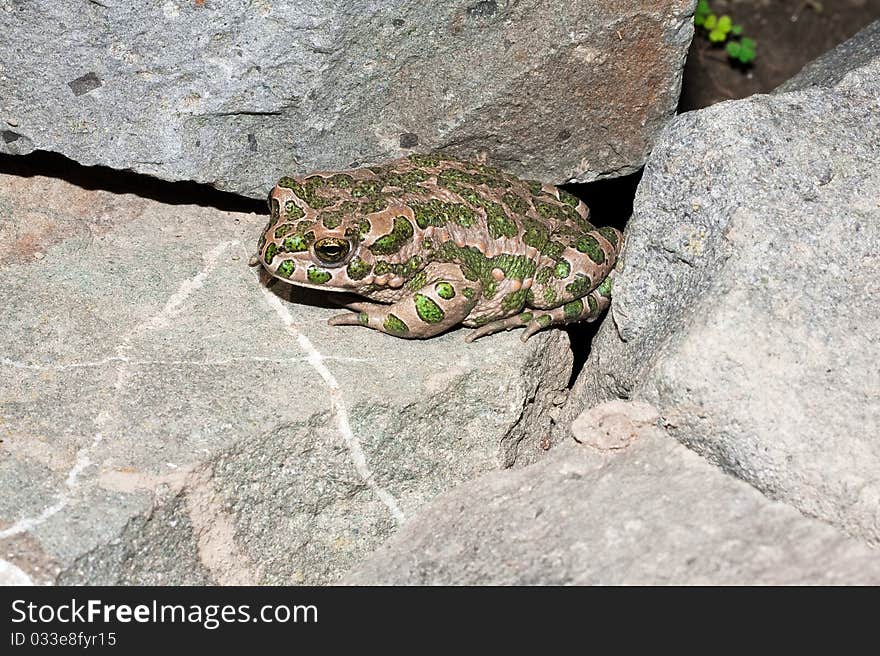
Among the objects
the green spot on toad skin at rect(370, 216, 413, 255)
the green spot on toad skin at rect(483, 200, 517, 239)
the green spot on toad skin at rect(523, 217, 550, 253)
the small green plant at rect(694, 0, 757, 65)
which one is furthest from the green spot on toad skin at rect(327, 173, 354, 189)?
the small green plant at rect(694, 0, 757, 65)

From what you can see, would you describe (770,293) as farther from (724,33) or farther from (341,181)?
(724,33)

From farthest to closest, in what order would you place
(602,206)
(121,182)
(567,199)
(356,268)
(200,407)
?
(602,206)
(567,199)
(121,182)
(356,268)
(200,407)

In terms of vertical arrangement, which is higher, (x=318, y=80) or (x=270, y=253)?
(x=318, y=80)

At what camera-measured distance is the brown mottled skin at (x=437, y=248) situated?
13.8ft

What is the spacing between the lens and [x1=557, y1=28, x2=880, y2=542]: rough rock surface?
344cm

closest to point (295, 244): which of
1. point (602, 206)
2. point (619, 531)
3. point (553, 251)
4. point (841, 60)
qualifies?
point (553, 251)

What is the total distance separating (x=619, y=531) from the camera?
10.9 feet

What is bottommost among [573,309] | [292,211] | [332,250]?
[573,309]

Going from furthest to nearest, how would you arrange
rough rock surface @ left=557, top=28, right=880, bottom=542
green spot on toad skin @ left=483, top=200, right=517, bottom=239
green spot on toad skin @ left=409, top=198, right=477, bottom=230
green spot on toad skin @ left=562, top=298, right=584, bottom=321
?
1. green spot on toad skin @ left=562, top=298, right=584, bottom=321
2. green spot on toad skin @ left=483, top=200, right=517, bottom=239
3. green spot on toad skin @ left=409, top=198, right=477, bottom=230
4. rough rock surface @ left=557, top=28, right=880, bottom=542

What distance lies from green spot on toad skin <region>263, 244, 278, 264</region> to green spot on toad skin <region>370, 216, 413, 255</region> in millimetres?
392

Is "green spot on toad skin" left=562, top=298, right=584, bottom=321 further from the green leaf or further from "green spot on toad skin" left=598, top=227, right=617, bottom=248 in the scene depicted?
the green leaf

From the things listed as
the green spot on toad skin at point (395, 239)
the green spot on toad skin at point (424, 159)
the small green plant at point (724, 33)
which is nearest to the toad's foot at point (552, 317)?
the green spot on toad skin at point (395, 239)

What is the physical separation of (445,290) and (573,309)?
2.14 feet

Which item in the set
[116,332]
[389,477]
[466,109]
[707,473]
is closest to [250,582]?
[389,477]
